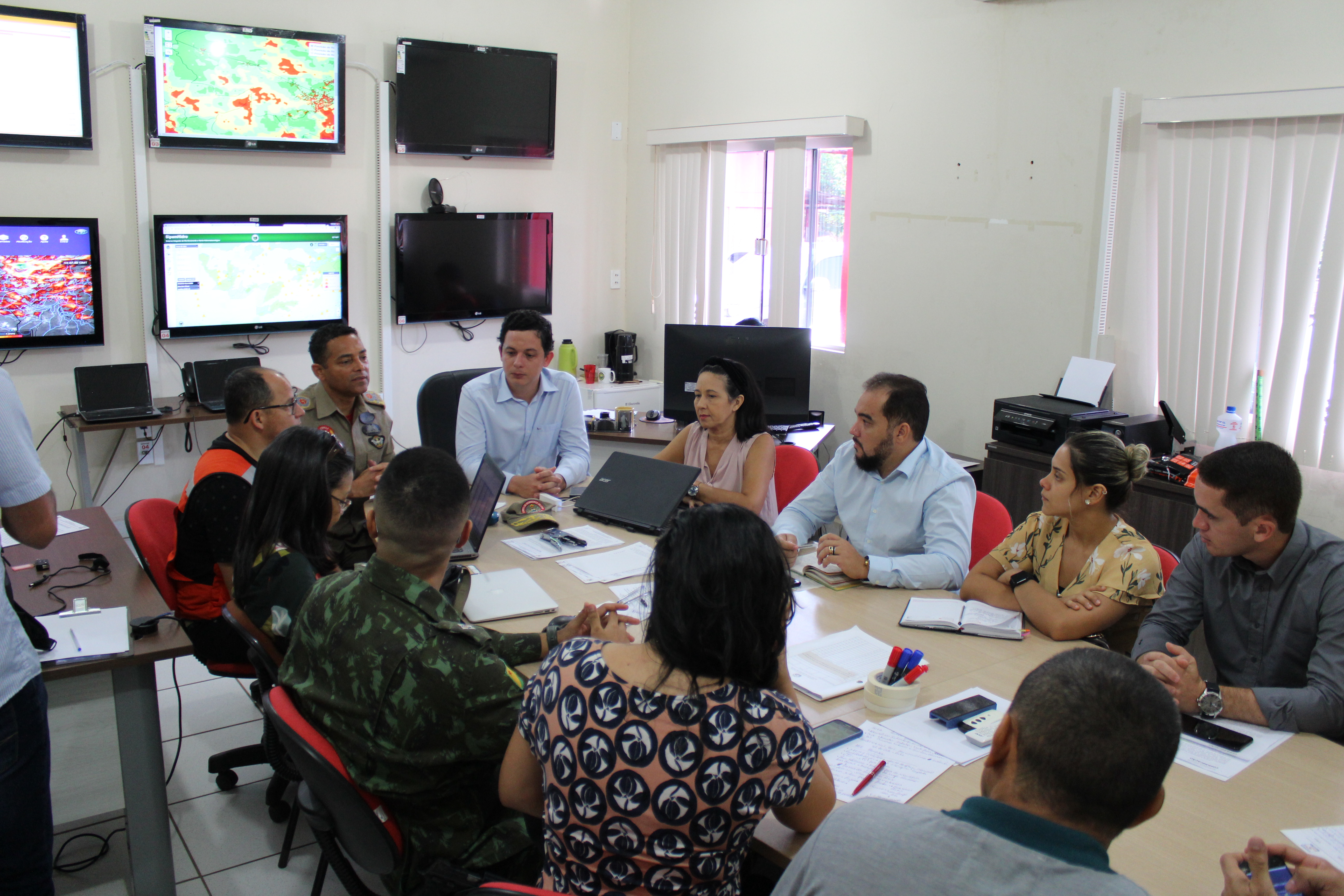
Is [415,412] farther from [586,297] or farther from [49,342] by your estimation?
[49,342]

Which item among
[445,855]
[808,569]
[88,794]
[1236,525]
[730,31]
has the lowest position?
[88,794]

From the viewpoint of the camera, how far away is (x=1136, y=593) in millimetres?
2377

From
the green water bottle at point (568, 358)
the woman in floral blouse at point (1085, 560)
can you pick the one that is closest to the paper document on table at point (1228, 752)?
the woman in floral blouse at point (1085, 560)

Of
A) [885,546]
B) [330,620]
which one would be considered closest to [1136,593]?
[885,546]

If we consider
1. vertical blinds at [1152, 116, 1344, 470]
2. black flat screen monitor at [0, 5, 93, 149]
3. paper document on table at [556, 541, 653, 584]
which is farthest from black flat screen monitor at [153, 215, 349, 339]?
vertical blinds at [1152, 116, 1344, 470]

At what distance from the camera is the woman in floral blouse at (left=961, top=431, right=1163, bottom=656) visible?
237 centimetres

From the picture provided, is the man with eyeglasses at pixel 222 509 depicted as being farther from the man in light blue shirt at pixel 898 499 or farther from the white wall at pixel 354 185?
the white wall at pixel 354 185

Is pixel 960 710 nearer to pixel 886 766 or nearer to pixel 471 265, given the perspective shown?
pixel 886 766

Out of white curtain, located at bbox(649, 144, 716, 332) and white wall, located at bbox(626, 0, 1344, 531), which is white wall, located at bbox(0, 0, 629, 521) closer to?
white curtain, located at bbox(649, 144, 716, 332)

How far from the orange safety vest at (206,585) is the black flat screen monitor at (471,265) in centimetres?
312

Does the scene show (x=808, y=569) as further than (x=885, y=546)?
No

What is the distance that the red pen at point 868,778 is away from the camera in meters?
1.69

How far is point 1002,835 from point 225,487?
7.02 ft

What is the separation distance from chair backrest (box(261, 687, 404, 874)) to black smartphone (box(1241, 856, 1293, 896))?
1.43 metres
